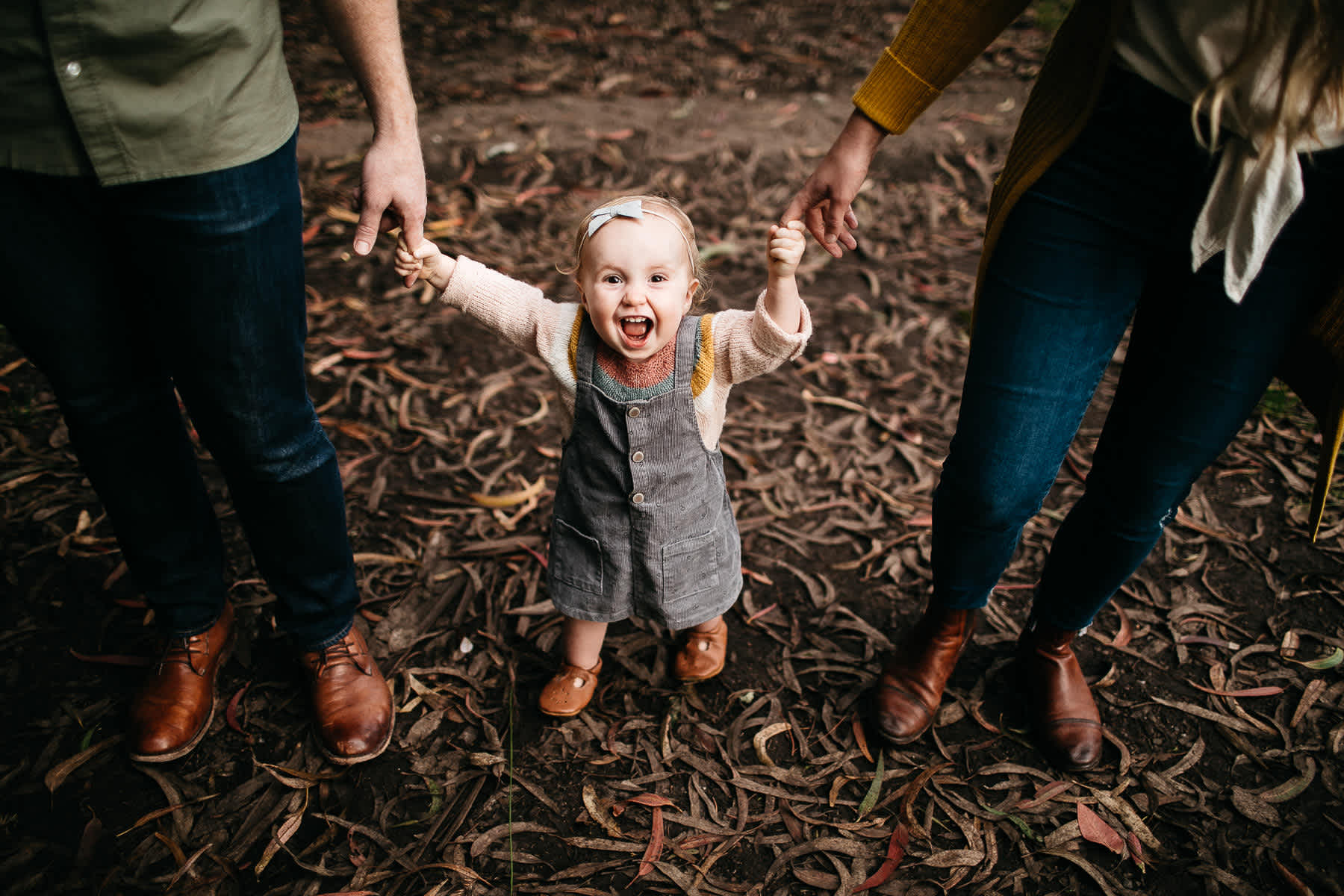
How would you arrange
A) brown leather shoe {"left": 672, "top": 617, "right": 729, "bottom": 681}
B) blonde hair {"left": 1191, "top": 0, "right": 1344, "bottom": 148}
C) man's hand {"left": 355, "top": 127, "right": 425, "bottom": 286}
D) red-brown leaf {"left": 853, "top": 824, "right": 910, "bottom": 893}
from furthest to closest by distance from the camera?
brown leather shoe {"left": 672, "top": 617, "right": 729, "bottom": 681}, red-brown leaf {"left": 853, "top": 824, "right": 910, "bottom": 893}, man's hand {"left": 355, "top": 127, "right": 425, "bottom": 286}, blonde hair {"left": 1191, "top": 0, "right": 1344, "bottom": 148}

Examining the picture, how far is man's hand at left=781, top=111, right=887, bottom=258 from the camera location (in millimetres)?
1678

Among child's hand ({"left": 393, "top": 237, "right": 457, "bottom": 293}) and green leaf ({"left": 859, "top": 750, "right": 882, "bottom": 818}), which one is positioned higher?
child's hand ({"left": 393, "top": 237, "right": 457, "bottom": 293})

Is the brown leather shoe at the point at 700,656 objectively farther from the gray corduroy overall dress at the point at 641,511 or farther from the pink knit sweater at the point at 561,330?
the pink knit sweater at the point at 561,330

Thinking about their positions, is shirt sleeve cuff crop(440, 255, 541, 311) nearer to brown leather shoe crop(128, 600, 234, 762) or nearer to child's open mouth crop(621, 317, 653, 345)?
child's open mouth crop(621, 317, 653, 345)

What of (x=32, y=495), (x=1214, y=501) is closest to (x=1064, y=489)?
(x=1214, y=501)

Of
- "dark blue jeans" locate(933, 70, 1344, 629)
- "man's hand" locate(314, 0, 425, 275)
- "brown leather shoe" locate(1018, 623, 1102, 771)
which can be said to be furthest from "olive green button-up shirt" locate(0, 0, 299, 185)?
"brown leather shoe" locate(1018, 623, 1102, 771)

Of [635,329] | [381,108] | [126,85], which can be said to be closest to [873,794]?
[635,329]

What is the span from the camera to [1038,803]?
2.15 m

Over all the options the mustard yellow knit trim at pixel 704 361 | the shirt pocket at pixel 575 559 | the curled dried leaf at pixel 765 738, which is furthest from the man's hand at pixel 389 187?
the curled dried leaf at pixel 765 738

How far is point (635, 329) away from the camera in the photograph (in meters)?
1.78

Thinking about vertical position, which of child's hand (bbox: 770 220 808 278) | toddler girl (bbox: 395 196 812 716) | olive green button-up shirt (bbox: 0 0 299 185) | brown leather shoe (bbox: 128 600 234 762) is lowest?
brown leather shoe (bbox: 128 600 234 762)

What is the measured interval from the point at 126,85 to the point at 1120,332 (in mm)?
1912

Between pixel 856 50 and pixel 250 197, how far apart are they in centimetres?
601

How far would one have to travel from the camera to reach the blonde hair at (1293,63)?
1207 mm
